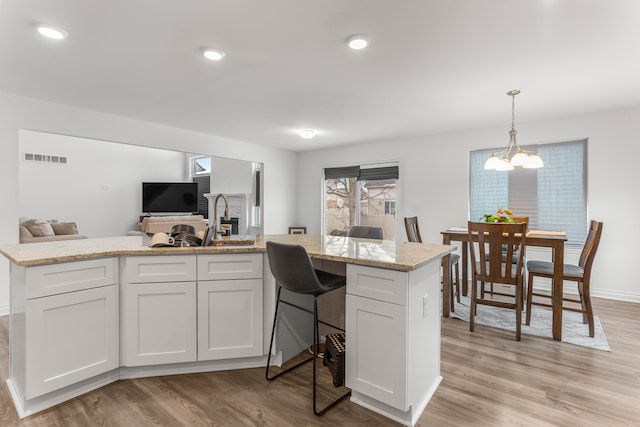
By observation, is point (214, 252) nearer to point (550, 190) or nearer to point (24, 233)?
point (550, 190)

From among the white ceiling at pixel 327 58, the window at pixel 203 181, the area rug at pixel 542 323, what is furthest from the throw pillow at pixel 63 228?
the area rug at pixel 542 323

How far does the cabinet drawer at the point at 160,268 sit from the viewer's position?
2.09 metres

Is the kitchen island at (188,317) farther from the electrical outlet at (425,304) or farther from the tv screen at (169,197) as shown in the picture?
the tv screen at (169,197)

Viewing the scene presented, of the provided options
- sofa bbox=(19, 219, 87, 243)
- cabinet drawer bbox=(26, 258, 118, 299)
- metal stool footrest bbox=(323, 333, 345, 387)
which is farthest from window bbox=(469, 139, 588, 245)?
sofa bbox=(19, 219, 87, 243)

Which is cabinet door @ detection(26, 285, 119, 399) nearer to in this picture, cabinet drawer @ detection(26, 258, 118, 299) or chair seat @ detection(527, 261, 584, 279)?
cabinet drawer @ detection(26, 258, 118, 299)

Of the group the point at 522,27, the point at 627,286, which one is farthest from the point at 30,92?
the point at 627,286

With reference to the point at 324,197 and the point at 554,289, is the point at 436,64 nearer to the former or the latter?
the point at 554,289

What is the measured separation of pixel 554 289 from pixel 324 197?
452cm

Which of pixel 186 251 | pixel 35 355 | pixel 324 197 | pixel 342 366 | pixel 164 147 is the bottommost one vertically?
pixel 342 366

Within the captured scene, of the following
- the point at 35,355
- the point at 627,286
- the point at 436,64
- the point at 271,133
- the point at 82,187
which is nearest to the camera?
the point at 35,355

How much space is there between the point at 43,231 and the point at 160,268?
477cm

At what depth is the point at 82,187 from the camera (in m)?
7.08

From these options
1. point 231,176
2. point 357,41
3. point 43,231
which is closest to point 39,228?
point 43,231

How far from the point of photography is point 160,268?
2.13 metres
